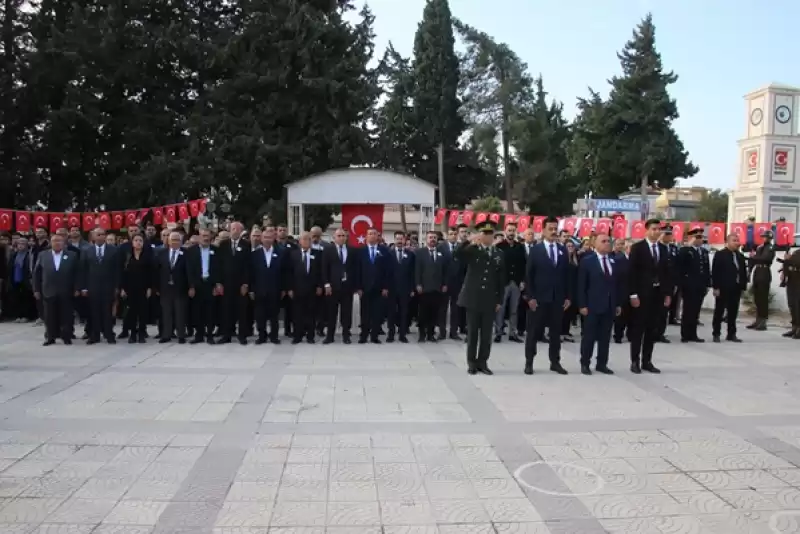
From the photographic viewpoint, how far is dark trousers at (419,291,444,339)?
11.8m

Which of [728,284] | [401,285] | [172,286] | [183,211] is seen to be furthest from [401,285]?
[183,211]

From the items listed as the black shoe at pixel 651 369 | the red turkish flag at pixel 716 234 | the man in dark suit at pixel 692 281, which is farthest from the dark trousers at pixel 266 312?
the red turkish flag at pixel 716 234

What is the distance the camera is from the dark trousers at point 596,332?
29.2 feet

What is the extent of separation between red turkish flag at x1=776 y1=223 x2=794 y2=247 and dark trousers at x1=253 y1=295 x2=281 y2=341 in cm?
1216

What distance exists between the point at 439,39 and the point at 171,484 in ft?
126

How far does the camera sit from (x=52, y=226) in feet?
61.0

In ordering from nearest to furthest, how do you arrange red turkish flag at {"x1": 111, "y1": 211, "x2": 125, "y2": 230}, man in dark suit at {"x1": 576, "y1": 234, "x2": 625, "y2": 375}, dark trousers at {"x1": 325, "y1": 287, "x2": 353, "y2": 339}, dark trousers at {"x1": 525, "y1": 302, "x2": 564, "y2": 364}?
man in dark suit at {"x1": 576, "y1": 234, "x2": 625, "y2": 375}
dark trousers at {"x1": 525, "y1": 302, "x2": 564, "y2": 364}
dark trousers at {"x1": 325, "y1": 287, "x2": 353, "y2": 339}
red turkish flag at {"x1": 111, "y1": 211, "x2": 125, "y2": 230}

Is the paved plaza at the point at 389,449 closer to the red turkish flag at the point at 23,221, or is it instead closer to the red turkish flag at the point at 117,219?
the red turkish flag at the point at 23,221

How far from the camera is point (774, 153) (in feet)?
92.4

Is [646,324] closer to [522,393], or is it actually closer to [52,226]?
[522,393]

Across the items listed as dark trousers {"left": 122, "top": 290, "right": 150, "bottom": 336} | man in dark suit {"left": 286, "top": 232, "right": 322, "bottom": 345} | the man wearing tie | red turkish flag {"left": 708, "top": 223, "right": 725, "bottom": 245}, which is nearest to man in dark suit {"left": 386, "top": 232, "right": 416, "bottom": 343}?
the man wearing tie

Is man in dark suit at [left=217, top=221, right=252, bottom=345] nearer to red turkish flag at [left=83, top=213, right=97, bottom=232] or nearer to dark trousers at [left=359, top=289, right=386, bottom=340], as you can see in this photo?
dark trousers at [left=359, top=289, right=386, bottom=340]

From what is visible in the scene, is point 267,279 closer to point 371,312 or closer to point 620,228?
point 371,312

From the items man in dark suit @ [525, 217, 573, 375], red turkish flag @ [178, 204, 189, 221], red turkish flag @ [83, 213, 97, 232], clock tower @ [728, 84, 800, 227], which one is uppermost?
clock tower @ [728, 84, 800, 227]
